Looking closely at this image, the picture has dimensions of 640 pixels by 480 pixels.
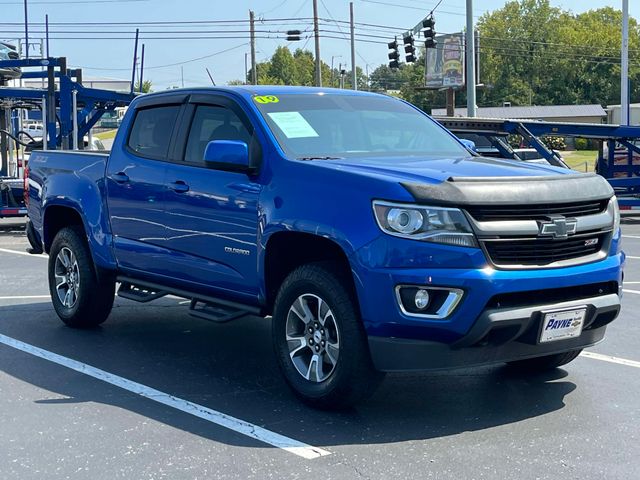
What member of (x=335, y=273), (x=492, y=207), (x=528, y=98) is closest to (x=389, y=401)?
(x=335, y=273)

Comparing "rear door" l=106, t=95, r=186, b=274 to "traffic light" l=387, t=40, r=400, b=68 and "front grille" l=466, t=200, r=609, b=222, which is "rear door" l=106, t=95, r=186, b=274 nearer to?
"front grille" l=466, t=200, r=609, b=222

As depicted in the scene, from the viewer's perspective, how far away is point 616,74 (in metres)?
101

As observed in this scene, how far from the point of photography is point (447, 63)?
50.9m

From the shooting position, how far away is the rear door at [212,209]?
5762mm

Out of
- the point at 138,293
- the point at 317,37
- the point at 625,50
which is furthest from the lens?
the point at 317,37

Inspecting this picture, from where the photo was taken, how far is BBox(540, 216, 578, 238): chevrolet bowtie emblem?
4.93 meters

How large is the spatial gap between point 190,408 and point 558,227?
7.86 ft

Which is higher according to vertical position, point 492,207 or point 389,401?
point 492,207

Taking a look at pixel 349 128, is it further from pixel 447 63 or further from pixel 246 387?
pixel 447 63

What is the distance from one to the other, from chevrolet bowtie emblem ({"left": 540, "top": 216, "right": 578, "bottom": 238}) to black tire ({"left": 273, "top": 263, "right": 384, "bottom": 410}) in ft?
3.68

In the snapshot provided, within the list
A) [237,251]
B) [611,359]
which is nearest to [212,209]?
[237,251]

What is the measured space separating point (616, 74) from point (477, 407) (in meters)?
103

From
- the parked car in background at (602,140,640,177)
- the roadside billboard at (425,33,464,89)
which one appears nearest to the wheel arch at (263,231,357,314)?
the parked car in background at (602,140,640,177)

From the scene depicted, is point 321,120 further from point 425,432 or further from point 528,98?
point 528,98
